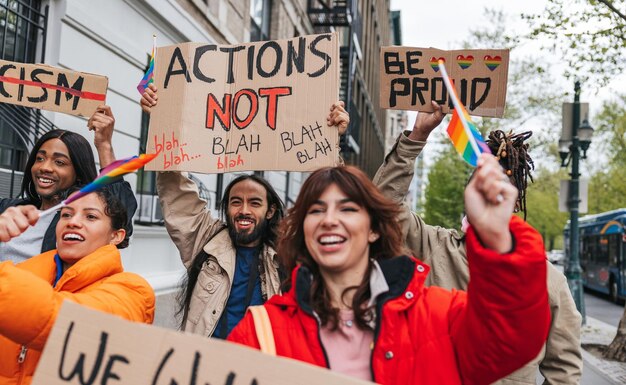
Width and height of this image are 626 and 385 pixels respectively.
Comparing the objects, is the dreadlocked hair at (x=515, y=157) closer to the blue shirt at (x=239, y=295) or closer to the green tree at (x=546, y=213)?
the blue shirt at (x=239, y=295)

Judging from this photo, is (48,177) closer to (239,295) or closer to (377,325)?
(239,295)

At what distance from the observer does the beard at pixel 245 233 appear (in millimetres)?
3098

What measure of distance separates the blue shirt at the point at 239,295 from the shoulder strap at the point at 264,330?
45.0 inches


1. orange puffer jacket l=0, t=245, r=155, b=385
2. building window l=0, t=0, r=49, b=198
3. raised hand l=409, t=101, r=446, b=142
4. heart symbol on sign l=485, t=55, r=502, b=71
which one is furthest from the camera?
building window l=0, t=0, r=49, b=198

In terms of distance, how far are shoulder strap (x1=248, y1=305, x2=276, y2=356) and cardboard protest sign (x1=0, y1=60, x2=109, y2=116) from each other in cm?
223

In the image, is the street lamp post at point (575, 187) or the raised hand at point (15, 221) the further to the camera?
the street lamp post at point (575, 187)

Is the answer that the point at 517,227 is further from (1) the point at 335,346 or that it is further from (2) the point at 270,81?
(2) the point at 270,81

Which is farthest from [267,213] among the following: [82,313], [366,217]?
[82,313]

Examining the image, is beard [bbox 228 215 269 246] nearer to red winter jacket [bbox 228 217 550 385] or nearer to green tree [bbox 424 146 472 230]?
red winter jacket [bbox 228 217 550 385]

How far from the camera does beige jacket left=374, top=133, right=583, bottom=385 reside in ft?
8.14

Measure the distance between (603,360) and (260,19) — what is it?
894 centimetres

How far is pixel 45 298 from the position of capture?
1797 millimetres

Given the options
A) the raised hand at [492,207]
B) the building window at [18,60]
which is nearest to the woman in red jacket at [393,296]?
the raised hand at [492,207]

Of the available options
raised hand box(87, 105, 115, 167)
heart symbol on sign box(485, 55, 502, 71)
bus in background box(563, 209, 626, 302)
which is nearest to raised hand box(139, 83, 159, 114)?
raised hand box(87, 105, 115, 167)
